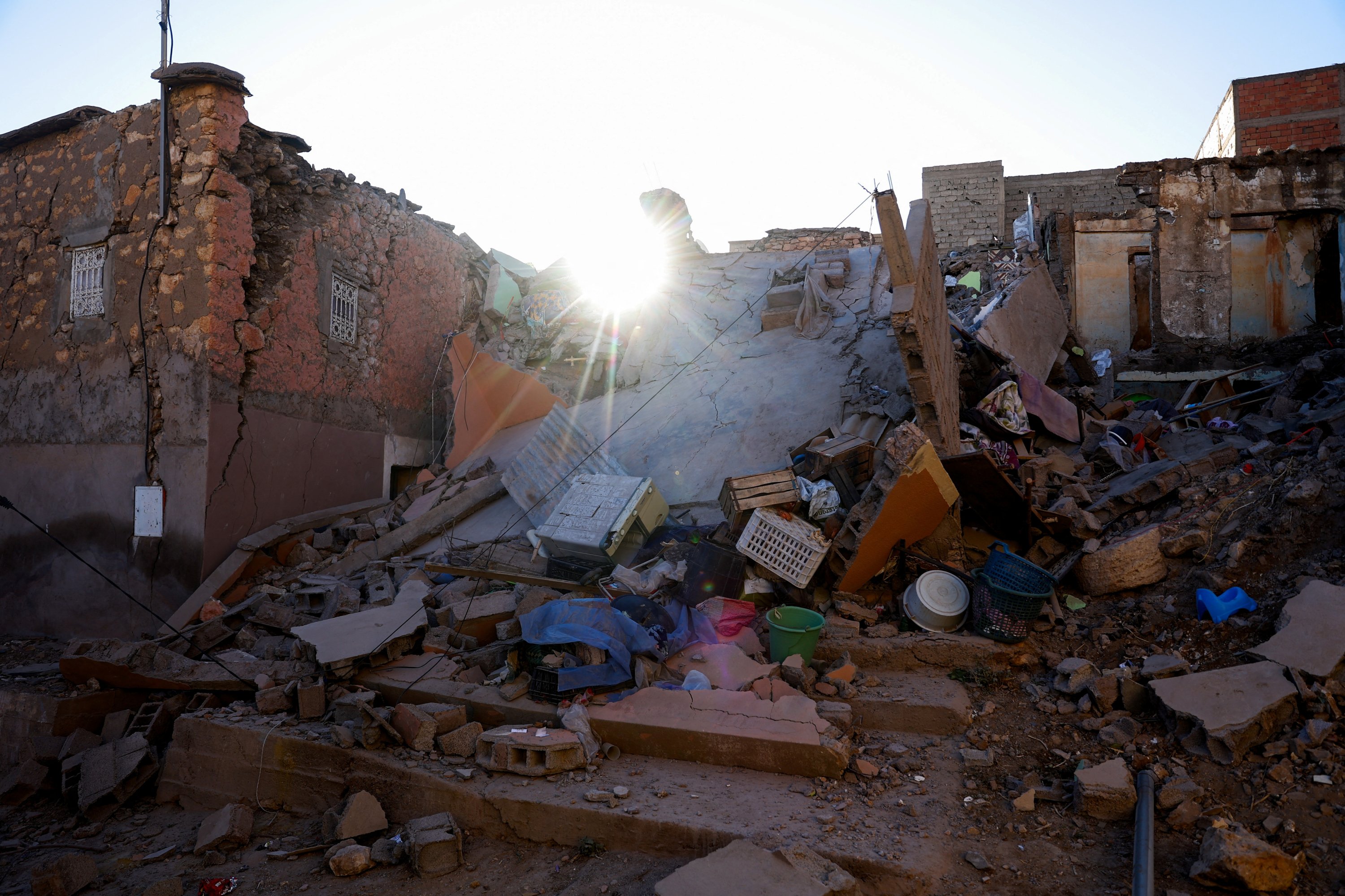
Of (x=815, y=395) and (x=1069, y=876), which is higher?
(x=815, y=395)

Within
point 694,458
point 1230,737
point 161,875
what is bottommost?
point 161,875

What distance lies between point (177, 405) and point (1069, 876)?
27.7ft

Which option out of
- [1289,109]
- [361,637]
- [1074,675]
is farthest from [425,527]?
[1289,109]

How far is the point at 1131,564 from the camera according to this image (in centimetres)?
538

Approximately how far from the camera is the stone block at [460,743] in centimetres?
452

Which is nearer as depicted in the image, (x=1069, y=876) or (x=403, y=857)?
(x=1069, y=876)

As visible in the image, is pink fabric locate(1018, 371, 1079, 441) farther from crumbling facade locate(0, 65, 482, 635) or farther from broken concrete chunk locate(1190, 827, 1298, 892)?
crumbling facade locate(0, 65, 482, 635)

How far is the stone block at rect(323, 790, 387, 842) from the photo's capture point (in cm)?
419

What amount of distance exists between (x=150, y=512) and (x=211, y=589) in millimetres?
1223

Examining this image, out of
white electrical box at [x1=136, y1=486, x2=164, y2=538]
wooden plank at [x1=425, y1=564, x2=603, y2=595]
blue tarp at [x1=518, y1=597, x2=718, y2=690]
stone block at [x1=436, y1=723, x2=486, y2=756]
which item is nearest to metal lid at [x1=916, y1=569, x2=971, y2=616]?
blue tarp at [x1=518, y1=597, x2=718, y2=690]

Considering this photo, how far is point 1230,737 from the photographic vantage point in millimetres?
3670

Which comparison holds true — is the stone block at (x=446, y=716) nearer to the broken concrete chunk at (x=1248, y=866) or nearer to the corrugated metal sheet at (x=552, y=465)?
the corrugated metal sheet at (x=552, y=465)

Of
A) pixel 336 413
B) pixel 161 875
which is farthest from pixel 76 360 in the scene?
pixel 161 875

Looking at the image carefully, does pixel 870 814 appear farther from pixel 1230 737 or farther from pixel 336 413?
pixel 336 413
